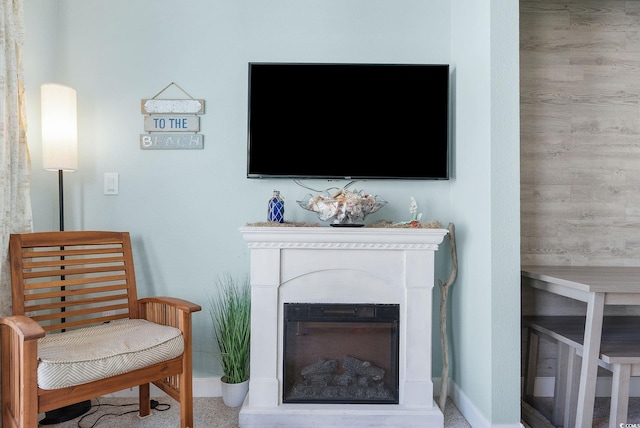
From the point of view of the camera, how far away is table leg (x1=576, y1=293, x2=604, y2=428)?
145 centimetres

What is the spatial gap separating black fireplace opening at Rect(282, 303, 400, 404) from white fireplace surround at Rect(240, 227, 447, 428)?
3cm

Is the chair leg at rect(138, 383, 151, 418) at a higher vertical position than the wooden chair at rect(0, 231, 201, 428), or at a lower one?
lower

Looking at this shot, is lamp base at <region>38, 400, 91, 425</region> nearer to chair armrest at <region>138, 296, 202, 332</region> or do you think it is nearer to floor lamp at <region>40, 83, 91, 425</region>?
floor lamp at <region>40, 83, 91, 425</region>

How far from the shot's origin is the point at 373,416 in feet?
5.85

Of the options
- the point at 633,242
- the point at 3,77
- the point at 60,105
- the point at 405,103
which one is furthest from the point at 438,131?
the point at 3,77

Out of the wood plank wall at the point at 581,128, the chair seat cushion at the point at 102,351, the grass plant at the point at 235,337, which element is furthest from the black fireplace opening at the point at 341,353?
the wood plank wall at the point at 581,128

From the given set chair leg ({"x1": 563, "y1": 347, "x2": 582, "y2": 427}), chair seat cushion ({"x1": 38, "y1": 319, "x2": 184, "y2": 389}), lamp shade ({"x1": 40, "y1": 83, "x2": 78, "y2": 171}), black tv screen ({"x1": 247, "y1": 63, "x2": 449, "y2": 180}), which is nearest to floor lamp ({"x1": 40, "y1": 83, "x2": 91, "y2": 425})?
lamp shade ({"x1": 40, "y1": 83, "x2": 78, "y2": 171})

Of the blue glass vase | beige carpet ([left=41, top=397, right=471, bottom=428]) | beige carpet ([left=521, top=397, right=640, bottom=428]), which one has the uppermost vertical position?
the blue glass vase

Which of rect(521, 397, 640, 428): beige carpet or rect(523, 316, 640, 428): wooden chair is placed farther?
rect(521, 397, 640, 428): beige carpet

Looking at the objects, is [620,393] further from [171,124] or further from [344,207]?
[171,124]

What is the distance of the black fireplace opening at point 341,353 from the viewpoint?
185cm

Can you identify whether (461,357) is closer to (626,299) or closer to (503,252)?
(503,252)

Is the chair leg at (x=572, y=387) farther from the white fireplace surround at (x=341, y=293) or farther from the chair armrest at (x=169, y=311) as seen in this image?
the chair armrest at (x=169, y=311)

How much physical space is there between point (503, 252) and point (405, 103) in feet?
3.10
